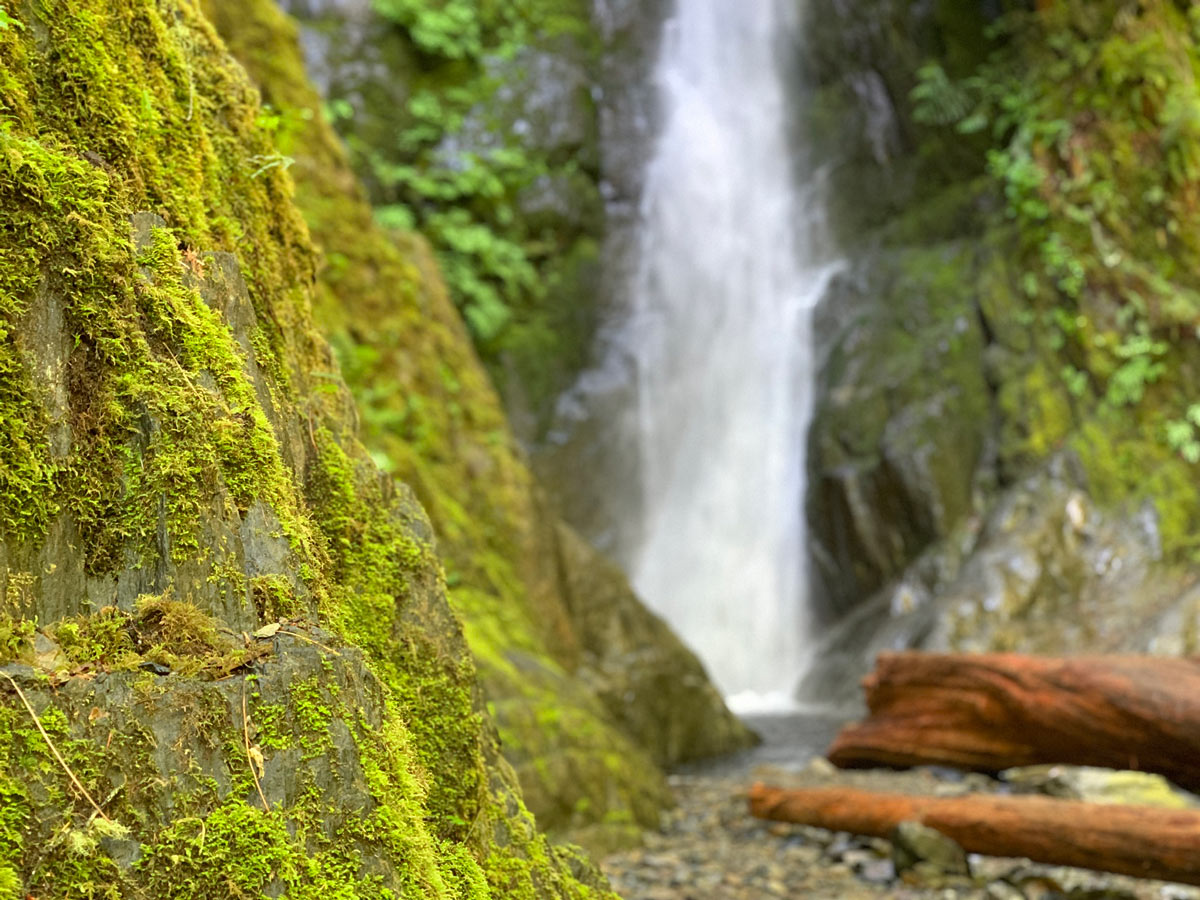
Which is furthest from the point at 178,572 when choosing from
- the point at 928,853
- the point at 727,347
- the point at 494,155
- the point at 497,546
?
the point at 727,347

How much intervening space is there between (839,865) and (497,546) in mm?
3257

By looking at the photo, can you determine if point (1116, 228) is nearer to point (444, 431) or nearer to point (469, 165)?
point (469, 165)

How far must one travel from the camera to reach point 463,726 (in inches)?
96.4

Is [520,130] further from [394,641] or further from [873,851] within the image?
[394,641]

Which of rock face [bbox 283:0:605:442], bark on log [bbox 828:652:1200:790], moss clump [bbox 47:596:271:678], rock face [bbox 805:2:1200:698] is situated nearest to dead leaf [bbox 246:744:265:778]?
moss clump [bbox 47:596:271:678]

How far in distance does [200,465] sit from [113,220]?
590 mm

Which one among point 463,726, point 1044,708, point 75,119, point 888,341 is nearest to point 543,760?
point 463,726

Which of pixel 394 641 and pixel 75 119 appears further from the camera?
pixel 394 641

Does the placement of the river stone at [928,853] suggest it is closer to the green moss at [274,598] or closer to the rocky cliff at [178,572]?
the rocky cliff at [178,572]

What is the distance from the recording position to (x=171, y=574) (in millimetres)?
1819

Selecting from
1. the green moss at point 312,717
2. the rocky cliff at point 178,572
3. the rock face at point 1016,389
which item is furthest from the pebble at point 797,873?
the rock face at point 1016,389

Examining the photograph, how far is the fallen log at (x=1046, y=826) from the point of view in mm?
3857

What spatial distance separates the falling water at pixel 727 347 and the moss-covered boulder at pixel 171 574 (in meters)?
11.6

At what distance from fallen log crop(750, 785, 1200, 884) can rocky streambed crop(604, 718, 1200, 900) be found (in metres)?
0.13
